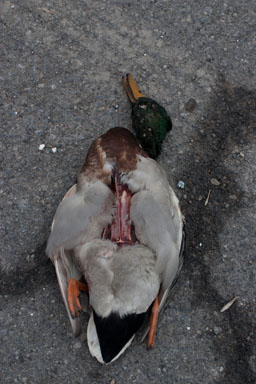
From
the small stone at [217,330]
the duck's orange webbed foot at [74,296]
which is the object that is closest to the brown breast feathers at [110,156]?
the duck's orange webbed foot at [74,296]

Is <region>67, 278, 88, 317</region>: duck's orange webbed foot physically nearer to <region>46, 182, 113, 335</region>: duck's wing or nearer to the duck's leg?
<region>46, 182, 113, 335</region>: duck's wing

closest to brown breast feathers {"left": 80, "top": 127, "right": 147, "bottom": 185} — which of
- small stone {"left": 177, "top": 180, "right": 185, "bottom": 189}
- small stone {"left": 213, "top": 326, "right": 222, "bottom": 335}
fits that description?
small stone {"left": 177, "top": 180, "right": 185, "bottom": 189}

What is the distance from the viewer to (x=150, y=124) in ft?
9.51

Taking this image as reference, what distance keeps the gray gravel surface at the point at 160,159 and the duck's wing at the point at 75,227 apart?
269 mm

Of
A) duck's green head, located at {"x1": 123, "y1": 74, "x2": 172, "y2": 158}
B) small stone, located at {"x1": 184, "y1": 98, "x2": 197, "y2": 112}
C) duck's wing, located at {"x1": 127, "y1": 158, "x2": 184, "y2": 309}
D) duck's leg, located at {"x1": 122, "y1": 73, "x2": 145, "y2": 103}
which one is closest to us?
duck's wing, located at {"x1": 127, "y1": 158, "x2": 184, "y2": 309}

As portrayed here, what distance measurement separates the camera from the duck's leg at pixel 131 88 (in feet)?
10.2

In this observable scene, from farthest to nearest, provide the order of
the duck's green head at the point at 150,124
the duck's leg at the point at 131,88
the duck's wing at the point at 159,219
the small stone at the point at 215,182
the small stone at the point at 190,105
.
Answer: the small stone at the point at 190,105, the duck's leg at the point at 131,88, the small stone at the point at 215,182, the duck's green head at the point at 150,124, the duck's wing at the point at 159,219

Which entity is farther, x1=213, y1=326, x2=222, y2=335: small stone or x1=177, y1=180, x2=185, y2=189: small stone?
x1=177, y1=180, x2=185, y2=189: small stone

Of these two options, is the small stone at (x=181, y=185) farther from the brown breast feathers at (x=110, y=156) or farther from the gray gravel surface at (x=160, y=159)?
the brown breast feathers at (x=110, y=156)

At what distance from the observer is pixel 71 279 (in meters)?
2.42

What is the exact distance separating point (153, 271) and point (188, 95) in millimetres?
1494

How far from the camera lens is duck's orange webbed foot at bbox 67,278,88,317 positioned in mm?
2377

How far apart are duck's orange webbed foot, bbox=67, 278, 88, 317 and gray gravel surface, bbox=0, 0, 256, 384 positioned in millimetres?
235

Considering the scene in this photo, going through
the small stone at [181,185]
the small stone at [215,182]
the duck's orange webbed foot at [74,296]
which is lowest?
the duck's orange webbed foot at [74,296]
